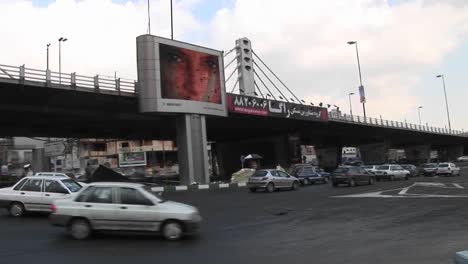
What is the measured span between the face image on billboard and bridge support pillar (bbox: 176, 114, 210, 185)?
2044 millimetres

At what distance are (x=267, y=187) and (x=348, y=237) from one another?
71.8ft

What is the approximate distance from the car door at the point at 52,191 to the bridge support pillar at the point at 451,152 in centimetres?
15107

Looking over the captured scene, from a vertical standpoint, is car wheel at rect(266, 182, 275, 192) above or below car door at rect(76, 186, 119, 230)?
above

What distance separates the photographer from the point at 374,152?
108m

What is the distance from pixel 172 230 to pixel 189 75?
113 ft

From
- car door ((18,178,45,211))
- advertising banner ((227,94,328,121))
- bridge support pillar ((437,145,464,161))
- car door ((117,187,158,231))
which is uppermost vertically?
advertising banner ((227,94,328,121))

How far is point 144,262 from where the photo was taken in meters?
10.5

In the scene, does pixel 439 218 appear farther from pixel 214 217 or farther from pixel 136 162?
pixel 136 162

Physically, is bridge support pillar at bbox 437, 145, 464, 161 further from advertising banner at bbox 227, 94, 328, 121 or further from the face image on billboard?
the face image on billboard

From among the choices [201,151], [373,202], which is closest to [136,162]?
[201,151]

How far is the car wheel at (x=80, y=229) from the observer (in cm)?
1352

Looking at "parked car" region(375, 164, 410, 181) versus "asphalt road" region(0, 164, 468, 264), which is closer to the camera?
"asphalt road" region(0, 164, 468, 264)

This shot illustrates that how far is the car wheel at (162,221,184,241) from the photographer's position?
44.9 feet

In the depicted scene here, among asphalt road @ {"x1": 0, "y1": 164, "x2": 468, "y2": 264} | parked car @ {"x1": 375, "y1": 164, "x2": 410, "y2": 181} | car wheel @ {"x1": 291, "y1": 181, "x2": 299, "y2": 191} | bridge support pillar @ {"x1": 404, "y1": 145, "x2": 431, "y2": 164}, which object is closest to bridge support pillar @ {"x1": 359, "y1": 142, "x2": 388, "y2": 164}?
bridge support pillar @ {"x1": 404, "y1": 145, "x2": 431, "y2": 164}
